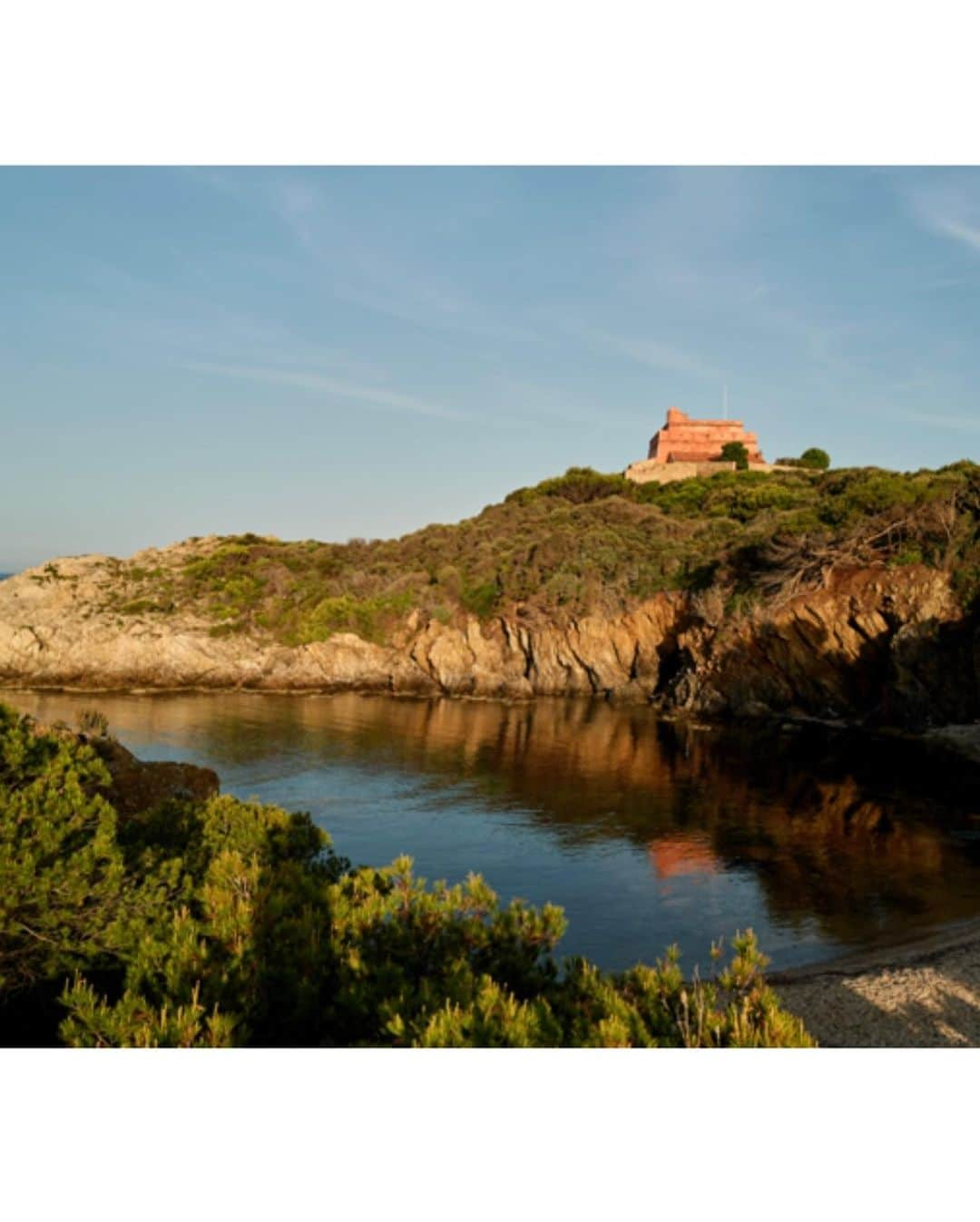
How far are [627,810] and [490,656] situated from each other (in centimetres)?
3358

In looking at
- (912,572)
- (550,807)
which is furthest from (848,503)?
(550,807)

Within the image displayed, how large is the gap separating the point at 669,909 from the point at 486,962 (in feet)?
39.3

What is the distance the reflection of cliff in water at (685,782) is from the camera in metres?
22.5

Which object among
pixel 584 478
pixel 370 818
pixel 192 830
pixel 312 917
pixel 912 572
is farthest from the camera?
pixel 584 478

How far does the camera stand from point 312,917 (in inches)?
365

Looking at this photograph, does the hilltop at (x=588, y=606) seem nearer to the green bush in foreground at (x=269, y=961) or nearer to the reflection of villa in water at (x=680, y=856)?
the reflection of villa in water at (x=680, y=856)

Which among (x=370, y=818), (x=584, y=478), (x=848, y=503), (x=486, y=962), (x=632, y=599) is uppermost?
(x=584, y=478)

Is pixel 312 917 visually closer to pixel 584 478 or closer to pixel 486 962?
pixel 486 962

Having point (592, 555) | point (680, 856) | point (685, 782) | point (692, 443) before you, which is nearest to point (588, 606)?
point (592, 555)

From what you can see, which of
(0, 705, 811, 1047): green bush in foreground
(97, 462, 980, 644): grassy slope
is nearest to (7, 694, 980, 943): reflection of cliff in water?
(97, 462, 980, 644): grassy slope

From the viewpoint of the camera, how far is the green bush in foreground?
7.06 metres

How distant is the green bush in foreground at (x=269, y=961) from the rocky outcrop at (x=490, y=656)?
40862 millimetres

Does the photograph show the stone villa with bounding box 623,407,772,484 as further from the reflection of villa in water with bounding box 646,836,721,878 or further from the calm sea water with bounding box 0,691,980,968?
the reflection of villa in water with bounding box 646,836,721,878

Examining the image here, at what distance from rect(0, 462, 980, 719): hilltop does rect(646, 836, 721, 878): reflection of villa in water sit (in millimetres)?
20941
